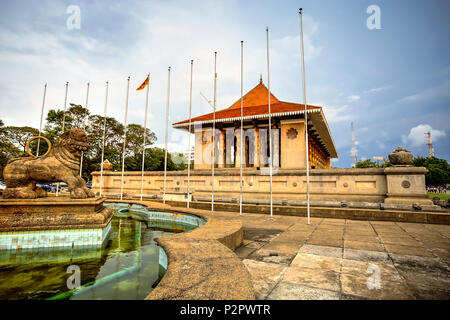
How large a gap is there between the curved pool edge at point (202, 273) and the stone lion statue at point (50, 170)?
4029 mm

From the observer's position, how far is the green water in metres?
2.86

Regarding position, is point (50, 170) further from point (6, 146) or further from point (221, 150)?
point (6, 146)

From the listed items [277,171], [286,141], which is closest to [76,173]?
[277,171]

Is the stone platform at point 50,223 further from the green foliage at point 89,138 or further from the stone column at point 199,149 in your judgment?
the green foliage at point 89,138

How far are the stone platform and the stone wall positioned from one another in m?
8.34

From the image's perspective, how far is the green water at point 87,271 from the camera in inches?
112

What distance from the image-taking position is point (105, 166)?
20594 mm

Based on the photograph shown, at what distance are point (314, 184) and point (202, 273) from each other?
1255 centimetres

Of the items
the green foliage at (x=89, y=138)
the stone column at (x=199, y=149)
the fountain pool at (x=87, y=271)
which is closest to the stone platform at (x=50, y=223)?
the fountain pool at (x=87, y=271)

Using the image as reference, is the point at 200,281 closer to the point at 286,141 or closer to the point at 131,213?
the point at 131,213

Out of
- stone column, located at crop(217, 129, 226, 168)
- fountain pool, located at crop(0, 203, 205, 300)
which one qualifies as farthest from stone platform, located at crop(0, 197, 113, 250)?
stone column, located at crop(217, 129, 226, 168)

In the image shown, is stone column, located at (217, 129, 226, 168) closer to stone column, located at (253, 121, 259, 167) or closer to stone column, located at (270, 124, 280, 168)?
stone column, located at (253, 121, 259, 167)

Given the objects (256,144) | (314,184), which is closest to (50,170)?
(314,184)
